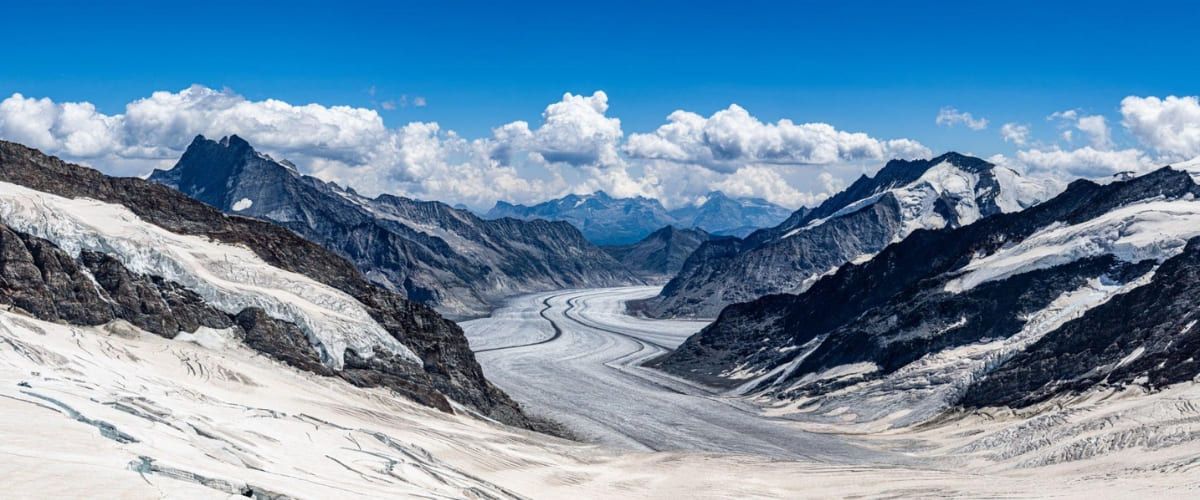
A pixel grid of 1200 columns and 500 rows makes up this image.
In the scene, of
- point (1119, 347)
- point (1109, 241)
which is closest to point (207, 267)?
point (1119, 347)

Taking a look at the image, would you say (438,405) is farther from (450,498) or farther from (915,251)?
(915,251)

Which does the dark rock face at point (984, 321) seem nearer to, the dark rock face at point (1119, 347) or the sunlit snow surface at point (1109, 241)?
the dark rock face at point (1119, 347)

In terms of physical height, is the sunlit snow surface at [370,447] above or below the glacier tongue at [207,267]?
below

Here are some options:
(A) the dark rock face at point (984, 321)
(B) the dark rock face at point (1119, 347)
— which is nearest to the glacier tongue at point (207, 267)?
(A) the dark rock face at point (984, 321)

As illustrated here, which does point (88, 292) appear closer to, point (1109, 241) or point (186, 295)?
point (186, 295)

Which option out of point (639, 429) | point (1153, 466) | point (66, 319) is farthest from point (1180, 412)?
point (66, 319)

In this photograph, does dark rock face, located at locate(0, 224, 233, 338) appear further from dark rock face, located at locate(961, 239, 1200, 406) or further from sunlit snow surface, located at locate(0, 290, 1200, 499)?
dark rock face, located at locate(961, 239, 1200, 406)
